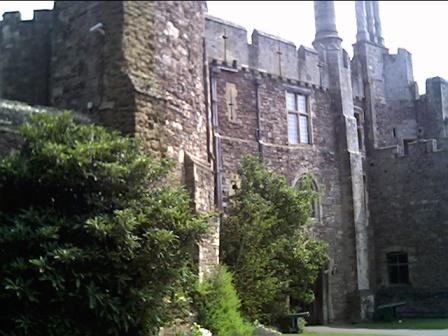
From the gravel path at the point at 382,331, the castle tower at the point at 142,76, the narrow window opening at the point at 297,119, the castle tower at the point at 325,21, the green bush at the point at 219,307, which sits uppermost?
the castle tower at the point at 325,21

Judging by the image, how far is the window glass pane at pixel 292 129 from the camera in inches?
883

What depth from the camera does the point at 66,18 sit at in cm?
1304

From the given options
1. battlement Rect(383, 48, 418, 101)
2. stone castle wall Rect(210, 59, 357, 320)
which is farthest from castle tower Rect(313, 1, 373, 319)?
battlement Rect(383, 48, 418, 101)

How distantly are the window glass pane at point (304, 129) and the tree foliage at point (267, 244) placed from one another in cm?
353

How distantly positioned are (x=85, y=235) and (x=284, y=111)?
13466 mm

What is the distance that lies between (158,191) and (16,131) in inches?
99.3

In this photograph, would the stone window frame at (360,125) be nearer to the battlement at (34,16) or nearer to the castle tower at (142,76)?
the castle tower at (142,76)

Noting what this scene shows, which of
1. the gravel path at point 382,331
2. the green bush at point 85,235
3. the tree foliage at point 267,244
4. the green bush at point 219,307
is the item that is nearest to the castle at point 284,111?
the green bush at point 219,307

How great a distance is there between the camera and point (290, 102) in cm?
2262

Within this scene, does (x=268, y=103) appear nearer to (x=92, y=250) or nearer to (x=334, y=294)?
(x=334, y=294)

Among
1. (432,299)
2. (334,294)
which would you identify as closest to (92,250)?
(334,294)

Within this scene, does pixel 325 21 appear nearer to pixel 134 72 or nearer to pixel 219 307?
pixel 134 72

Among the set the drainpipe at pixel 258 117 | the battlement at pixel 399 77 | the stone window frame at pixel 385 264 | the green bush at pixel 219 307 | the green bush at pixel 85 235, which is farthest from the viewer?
the battlement at pixel 399 77

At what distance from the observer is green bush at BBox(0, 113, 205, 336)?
924 cm
